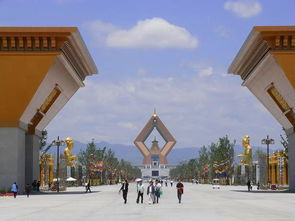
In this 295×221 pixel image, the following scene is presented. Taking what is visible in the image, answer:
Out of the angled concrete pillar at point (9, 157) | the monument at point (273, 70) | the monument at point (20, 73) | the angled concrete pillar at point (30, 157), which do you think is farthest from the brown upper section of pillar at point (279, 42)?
the angled concrete pillar at point (30, 157)

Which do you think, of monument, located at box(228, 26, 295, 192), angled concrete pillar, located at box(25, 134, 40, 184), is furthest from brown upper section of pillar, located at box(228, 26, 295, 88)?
angled concrete pillar, located at box(25, 134, 40, 184)

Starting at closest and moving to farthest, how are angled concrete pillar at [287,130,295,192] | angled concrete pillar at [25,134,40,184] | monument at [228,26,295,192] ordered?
monument at [228,26,295,192], angled concrete pillar at [25,134,40,184], angled concrete pillar at [287,130,295,192]

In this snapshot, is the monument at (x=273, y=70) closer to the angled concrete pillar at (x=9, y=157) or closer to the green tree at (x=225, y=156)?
the angled concrete pillar at (x=9, y=157)

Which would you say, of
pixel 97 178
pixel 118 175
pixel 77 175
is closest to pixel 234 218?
pixel 77 175

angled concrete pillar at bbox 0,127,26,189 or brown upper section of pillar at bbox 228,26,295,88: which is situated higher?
brown upper section of pillar at bbox 228,26,295,88

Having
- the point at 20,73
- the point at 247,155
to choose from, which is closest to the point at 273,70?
the point at 20,73

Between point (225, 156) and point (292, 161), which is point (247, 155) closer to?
point (225, 156)

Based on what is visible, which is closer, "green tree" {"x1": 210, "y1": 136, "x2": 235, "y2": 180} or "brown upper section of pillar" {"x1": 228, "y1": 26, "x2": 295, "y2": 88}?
"brown upper section of pillar" {"x1": 228, "y1": 26, "x2": 295, "y2": 88}

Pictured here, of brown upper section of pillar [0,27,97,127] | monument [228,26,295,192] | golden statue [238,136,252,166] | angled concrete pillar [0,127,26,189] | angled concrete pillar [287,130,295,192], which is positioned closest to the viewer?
angled concrete pillar [0,127,26,189]

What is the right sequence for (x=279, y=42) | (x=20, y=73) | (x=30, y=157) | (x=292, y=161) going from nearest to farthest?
(x=20, y=73)
(x=279, y=42)
(x=30, y=157)
(x=292, y=161)

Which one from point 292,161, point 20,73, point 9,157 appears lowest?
point 292,161

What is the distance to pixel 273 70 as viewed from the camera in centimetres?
5875

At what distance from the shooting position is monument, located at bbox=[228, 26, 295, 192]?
5478 centimetres

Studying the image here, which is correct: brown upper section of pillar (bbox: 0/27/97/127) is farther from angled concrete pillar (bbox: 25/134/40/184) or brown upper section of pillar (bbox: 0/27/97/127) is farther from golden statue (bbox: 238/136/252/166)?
golden statue (bbox: 238/136/252/166)
